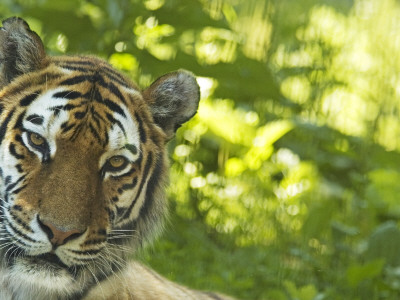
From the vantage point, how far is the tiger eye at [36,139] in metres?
1.84

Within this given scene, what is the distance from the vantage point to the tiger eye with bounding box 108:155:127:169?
1910 mm

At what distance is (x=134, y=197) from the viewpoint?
2.04 m

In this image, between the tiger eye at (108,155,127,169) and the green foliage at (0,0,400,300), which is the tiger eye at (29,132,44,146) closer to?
the tiger eye at (108,155,127,169)

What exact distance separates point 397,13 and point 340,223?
1798 millimetres

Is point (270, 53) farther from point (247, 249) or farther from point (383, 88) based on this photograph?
point (247, 249)

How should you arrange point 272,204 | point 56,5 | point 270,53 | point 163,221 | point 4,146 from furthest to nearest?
point 270,53 < point 272,204 < point 56,5 < point 163,221 < point 4,146

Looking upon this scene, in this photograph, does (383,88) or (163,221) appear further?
(383,88)

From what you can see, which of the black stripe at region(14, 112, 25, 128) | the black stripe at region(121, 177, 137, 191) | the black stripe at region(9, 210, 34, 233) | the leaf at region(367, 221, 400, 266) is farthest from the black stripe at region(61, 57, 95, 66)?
the leaf at region(367, 221, 400, 266)

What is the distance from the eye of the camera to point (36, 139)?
73.0 inches

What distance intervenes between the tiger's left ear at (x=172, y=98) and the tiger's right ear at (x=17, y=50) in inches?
13.2

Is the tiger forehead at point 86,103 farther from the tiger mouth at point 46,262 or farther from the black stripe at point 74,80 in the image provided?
the tiger mouth at point 46,262

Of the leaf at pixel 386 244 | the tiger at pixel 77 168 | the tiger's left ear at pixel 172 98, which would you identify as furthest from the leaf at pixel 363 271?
the tiger's left ear at pixel 172 98

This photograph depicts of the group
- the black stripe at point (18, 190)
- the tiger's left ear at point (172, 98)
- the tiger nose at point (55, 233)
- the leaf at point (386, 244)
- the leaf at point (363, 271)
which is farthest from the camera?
the leaf at point (386, 244)

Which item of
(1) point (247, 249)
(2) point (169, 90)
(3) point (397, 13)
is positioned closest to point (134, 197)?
(2) point (169, 90)
